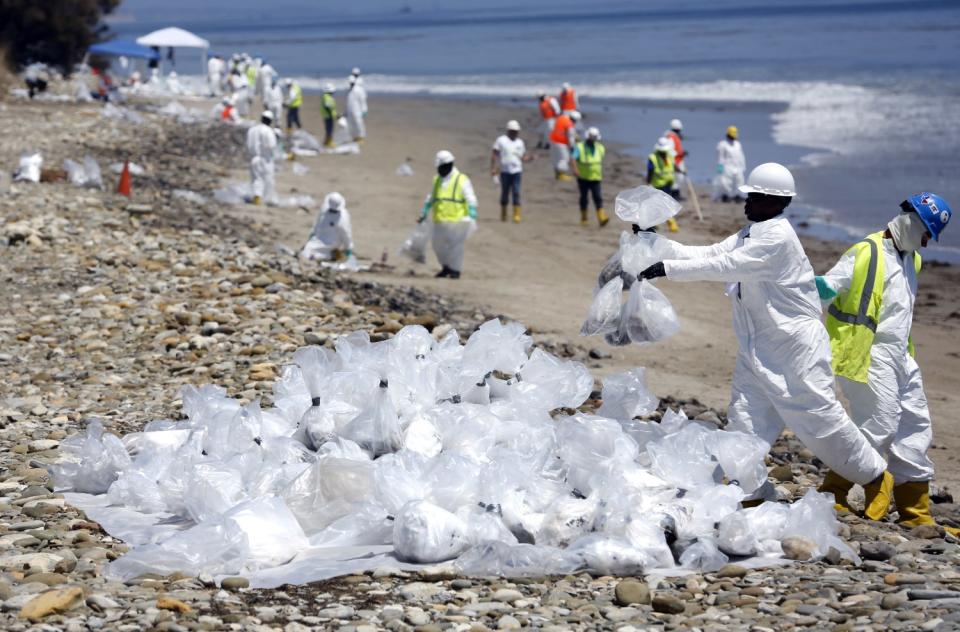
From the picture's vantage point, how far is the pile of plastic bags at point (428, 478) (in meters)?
4.82

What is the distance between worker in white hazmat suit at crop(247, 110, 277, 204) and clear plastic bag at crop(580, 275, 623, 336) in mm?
11581

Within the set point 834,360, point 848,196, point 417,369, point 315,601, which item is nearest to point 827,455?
point 834,360

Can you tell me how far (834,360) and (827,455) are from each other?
1.49 ft

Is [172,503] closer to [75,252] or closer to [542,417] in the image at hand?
[542,417]

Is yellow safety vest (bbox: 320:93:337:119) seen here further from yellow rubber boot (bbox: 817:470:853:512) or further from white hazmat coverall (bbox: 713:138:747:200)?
yellow rubber boot (bbox: 817:470:853:512)

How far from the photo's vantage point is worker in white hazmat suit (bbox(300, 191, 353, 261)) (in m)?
12.8

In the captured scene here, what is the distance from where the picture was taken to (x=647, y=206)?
5664 mm

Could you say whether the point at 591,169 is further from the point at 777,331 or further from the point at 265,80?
the point at 265,80

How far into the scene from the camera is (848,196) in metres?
18.7

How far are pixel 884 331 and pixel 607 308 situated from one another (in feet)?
4.17

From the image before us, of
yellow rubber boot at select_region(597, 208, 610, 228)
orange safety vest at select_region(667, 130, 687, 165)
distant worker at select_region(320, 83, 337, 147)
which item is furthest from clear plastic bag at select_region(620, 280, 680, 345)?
distant worker at select_region(320, 83, 337, 147)

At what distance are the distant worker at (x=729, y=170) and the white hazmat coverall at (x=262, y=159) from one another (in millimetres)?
6661

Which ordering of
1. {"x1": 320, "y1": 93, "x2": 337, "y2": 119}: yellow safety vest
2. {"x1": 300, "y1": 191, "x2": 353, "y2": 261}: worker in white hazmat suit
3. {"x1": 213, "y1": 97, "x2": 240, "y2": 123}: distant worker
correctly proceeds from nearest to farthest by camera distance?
1. {"x1": 300, "y1": 191, "x2": 353, "y2": 261}: worker in white hazmat suit
2. {"x1": 320, "y1": 93, "x2": 337, "y2": 119}: yellow safety vest
3. {"x1": 213, "y1": 97, "x2": 240, "y2": 123}: distant worker

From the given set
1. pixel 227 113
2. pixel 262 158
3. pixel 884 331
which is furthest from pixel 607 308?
pixel 227 113
